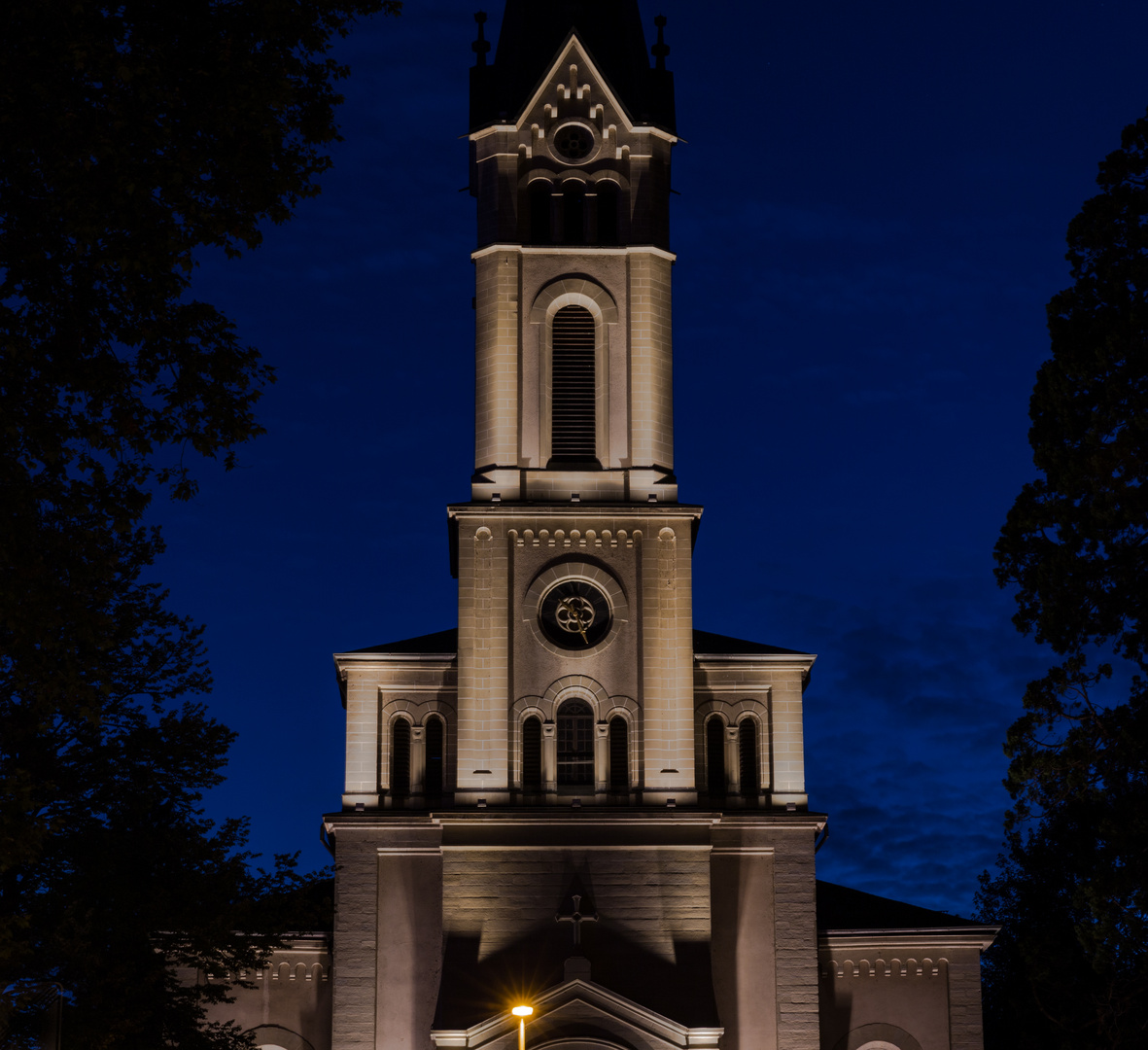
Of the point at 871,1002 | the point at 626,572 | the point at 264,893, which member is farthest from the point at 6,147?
the point at 871,1002

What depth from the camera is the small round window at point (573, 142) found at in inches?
1726

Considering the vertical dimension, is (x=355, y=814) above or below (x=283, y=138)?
below

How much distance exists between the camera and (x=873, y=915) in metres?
42.1

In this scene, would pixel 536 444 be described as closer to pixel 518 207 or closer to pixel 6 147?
pixel 518 207

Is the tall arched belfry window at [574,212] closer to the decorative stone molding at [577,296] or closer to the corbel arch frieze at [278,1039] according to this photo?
the decorative stone molding at [577,296]

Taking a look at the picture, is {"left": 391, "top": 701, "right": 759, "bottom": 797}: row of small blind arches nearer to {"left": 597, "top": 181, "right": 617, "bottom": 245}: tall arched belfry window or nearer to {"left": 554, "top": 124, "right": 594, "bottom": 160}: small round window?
{"left": 597, "top": 181, "right": 617, "bottom": 245}: tall arched belfry window

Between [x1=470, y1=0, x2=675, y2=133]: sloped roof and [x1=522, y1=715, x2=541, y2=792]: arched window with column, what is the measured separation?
1441 centimetres

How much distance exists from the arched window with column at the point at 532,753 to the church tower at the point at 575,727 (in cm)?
5

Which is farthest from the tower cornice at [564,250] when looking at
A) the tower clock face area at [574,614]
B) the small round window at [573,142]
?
the tower clock face area at [574,614]

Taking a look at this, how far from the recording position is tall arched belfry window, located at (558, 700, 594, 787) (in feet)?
131

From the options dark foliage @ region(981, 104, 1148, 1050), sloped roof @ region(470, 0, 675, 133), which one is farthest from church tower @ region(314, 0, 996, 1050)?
dark foliage @ region(981, 104, 1148, 1050)

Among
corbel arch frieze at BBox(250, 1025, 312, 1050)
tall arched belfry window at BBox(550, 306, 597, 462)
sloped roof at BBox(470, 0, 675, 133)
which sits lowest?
corbel arch frieze at BBox(250, 1025, 312, 1050)

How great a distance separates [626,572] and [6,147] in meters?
22.4

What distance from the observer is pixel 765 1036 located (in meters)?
39.4
